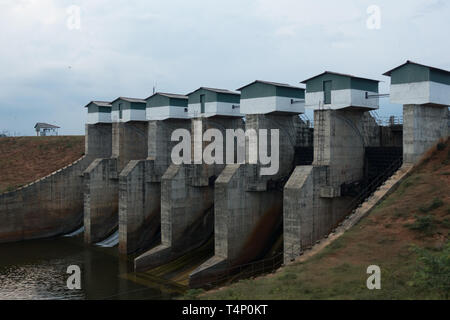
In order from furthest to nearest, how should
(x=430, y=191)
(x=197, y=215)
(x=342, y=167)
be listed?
(x=197, y=215) → (x=342, y=167) → (x=430, y=191)

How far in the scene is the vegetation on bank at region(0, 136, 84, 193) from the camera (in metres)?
49.4

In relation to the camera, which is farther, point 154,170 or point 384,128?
point 154,170

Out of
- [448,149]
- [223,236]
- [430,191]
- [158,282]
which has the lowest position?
[158,282]

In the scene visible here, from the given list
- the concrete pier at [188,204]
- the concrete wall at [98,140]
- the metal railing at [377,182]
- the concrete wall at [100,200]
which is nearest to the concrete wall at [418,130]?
the metal railing at [377,182]

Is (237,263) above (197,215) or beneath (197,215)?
beneath

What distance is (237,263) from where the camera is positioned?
1153 inches

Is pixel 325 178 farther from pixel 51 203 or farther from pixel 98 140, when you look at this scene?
pixel 98 140

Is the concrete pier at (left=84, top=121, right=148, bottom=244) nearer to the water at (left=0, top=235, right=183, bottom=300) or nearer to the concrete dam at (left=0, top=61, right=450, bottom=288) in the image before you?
the concrete dam at (left=0, top=61, right=450, bottom=288)

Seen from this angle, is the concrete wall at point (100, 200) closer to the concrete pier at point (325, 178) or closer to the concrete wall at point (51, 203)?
the concrete wall at point (51, 203)

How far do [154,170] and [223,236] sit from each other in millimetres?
11721

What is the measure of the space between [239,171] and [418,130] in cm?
1098

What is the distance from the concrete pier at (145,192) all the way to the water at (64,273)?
2.20 meters
